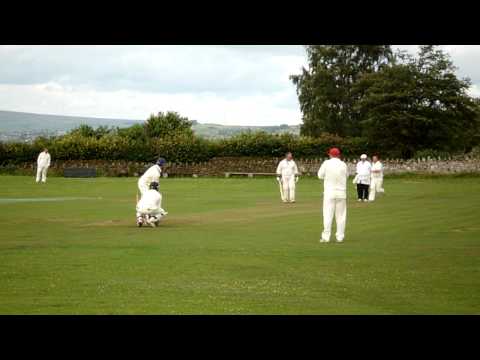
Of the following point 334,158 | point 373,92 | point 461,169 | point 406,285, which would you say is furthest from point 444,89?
point 406,285

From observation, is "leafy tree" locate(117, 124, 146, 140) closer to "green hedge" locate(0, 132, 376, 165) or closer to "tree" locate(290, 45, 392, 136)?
"tree" locate(290, 45, 392, 136)

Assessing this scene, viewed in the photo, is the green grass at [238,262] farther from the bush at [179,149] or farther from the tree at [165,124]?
the tree at [165,124]

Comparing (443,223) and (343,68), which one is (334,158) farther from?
(343,68)

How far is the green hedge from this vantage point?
75.1 meters

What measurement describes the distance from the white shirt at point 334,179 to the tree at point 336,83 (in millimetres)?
78859

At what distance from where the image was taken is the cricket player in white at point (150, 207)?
2600 centimetres

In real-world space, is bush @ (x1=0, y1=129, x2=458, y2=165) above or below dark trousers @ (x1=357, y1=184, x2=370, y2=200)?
above

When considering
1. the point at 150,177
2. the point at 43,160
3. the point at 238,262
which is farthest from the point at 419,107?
the point at 238,262

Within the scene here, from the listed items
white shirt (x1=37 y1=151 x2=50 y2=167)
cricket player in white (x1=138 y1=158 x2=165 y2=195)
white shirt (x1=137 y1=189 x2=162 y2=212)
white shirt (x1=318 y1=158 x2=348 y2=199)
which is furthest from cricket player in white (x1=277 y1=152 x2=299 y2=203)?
white shirt (x1=37 y1=151 x2=50 y2=167)

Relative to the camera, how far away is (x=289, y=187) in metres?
38.3

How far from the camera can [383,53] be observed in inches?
3999

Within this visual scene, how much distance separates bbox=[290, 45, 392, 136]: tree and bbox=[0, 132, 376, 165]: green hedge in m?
24.8

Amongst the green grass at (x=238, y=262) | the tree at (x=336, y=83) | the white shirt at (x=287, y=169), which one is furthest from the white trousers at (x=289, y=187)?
the tree at (x=336, y=83)
